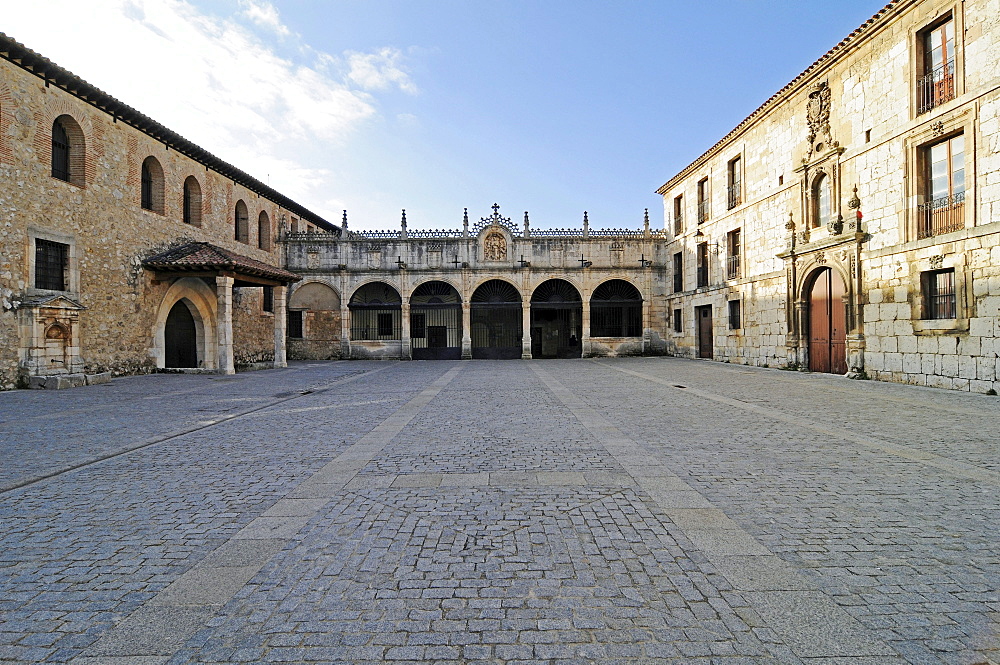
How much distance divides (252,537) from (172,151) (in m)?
19.9

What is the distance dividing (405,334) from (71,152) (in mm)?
15209

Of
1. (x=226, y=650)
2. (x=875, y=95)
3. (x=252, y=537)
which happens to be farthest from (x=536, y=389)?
(x=875, y=95)

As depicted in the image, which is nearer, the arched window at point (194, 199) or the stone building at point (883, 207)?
the stone building at point (883, 207)

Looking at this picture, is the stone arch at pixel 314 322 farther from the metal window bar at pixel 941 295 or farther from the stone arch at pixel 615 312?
the metal window bar at pixel 941 295

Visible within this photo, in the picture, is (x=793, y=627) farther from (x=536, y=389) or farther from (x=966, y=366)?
(x=966, y=366)

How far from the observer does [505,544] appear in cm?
330

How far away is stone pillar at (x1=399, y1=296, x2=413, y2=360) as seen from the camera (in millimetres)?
26656

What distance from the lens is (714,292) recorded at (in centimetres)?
2181

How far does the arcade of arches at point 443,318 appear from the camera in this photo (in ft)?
88.0

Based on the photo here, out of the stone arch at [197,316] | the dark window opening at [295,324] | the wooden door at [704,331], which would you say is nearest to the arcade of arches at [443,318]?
the dark window opening at [295,324]

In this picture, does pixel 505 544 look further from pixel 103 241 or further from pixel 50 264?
pixel 103 241

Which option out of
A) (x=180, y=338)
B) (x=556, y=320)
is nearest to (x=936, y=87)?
(x=556, y=320)

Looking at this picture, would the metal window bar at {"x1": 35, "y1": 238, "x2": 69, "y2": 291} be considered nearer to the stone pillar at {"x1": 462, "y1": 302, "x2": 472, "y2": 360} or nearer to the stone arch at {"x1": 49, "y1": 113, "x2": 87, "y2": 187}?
the stone arch at {"x1": 49, "y1": 113, "x2": 87, "y2": 187}

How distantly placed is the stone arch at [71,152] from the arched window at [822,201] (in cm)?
2211
